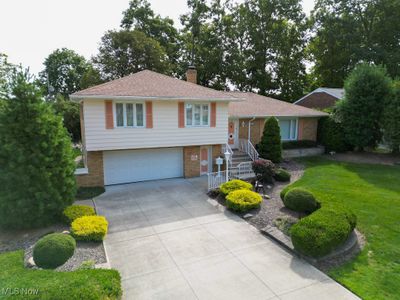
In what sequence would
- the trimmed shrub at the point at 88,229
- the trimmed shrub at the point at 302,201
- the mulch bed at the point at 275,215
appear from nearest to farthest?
the mulch bed at the point at 275,215
the trimmed shrub at the point at 88,229
the trimmed shrub at the point at 302,201

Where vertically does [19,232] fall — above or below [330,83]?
below

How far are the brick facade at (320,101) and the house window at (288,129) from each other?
Result: 758cm

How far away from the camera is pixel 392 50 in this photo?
29719 millimetres

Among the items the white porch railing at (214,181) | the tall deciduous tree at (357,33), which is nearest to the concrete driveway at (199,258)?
the white porch railing at (214,181)

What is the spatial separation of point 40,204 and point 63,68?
49.5 m

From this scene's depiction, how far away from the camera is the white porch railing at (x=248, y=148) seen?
53.1ft

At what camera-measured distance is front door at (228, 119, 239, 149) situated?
1784cm

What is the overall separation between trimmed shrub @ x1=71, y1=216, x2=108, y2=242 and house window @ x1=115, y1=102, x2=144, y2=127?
19.6 ft

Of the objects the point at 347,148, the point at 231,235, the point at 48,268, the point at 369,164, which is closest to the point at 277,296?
the point at 231,235

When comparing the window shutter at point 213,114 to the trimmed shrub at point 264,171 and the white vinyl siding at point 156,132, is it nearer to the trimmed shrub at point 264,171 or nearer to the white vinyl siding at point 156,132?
the white vinyl siding at point 156,132

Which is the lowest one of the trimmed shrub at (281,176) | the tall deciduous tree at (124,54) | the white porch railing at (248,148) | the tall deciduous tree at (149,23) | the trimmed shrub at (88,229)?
the trimmed shrub at (88,229)

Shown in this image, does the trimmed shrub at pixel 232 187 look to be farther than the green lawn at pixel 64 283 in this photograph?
Yes

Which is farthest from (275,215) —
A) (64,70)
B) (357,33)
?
(64,70)

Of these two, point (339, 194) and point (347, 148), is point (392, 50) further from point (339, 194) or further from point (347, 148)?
point (339, 194)
